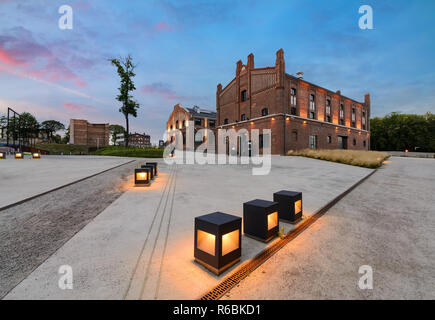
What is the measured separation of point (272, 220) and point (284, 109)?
74.7 feet

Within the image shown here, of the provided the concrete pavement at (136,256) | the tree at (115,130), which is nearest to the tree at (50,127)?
the tree at (115,130)

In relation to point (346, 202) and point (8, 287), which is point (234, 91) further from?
point (8, 287)

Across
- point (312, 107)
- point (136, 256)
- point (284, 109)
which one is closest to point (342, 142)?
point (312, 107)

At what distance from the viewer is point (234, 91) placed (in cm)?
3027

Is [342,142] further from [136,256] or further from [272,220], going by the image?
[136,256]

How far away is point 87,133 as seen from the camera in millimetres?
54500

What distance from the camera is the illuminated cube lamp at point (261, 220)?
3.19 meters

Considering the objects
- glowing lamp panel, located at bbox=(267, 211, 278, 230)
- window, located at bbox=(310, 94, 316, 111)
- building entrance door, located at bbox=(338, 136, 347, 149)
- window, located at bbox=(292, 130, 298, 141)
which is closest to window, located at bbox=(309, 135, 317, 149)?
window, located at bbox=(292, 130, 298, 141)

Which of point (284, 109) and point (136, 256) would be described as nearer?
point (136, 256)

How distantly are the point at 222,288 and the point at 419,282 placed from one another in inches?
98.0

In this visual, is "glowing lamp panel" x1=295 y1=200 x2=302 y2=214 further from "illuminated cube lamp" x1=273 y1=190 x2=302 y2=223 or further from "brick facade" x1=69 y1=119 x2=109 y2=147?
"brick facade" x1=69 y1=119 x2=109 y2=147

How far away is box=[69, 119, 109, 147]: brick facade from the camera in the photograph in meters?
53.0

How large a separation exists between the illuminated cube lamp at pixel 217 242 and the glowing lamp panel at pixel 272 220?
83 centimetres
